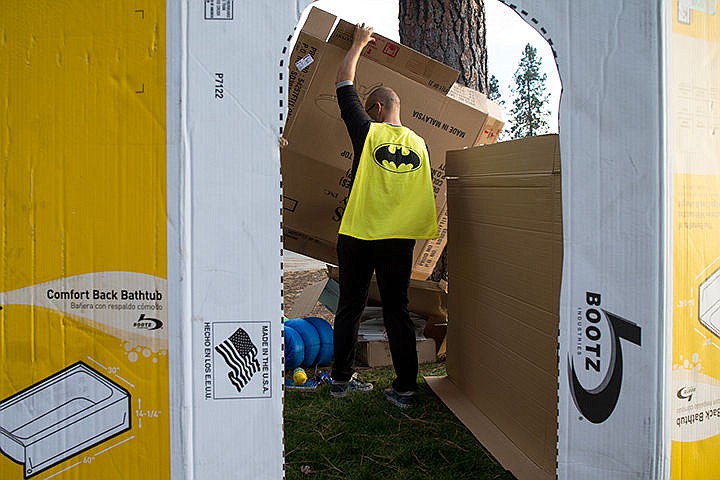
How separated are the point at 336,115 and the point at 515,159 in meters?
1.17

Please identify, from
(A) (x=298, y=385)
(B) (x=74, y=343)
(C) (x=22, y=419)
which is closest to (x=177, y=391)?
(B) (x=74, y=343)

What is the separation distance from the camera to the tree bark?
4.65 metres

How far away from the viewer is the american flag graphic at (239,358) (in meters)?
1.76

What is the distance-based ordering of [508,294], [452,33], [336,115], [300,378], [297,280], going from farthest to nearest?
[297,280]
[452,33]
[300,378]
[336,115]
[508,294]

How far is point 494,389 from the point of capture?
314 cm

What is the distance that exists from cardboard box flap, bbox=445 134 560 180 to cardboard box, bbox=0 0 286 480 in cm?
111

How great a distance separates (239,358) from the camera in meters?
1.76

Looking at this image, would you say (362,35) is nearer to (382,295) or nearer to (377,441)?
(382,295)

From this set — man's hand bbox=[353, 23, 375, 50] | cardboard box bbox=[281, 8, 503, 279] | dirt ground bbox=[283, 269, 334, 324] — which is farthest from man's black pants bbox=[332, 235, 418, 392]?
dirt ground bbox=[283, 269, 334, 324]

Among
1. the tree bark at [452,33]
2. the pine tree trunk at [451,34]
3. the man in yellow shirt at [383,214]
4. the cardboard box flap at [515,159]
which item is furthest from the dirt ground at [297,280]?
the cardboard box flap at [515,159]

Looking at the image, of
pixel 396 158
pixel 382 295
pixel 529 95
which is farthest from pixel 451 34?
pixel 529 95

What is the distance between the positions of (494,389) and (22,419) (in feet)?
6.52

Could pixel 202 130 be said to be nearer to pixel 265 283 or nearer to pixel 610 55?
pixel 265 283

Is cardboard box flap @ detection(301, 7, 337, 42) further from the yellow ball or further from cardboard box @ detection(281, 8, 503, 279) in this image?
the yellow ball
